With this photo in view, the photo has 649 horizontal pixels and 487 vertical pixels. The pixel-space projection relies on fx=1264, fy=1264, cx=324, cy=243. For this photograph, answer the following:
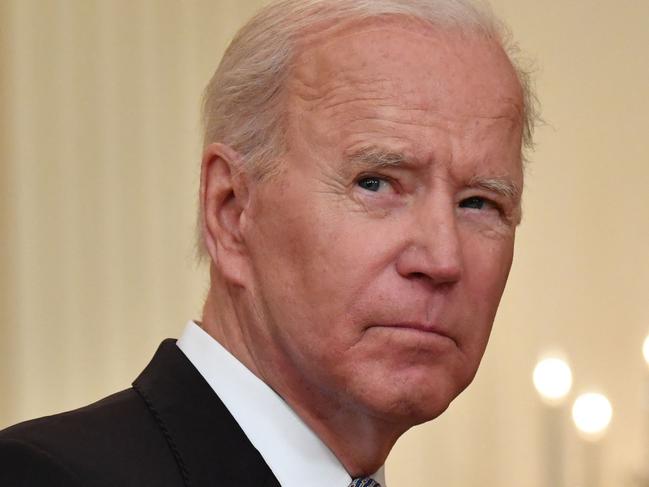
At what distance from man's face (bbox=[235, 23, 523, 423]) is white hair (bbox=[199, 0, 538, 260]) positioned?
1.2 inches

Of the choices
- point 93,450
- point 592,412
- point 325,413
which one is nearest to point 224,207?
point 325,413

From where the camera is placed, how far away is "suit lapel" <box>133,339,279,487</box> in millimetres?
1702

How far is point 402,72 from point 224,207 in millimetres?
346

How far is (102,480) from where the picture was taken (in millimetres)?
1604

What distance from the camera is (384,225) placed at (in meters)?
1.75

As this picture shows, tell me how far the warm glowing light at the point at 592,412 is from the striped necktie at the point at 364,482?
193 cm

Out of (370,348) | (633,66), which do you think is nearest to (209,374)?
(370,348)

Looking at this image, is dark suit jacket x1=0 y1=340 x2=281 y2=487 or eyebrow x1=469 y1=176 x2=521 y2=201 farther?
eyebrow x1=469 y1=176 x2=521 y2=201

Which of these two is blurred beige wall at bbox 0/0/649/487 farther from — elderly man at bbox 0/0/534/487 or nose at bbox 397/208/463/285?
nose at bbox 397/208/463/285

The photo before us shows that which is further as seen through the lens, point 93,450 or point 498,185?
point 498,185

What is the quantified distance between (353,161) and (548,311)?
2122 millimetres

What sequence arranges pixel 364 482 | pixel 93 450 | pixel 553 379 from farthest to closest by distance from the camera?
pixel 553 379
pixel 364 482
pixel 93 450

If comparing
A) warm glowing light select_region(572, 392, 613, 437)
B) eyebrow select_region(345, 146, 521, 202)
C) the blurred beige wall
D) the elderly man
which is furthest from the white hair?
warm glowing light select_region(572, 392, 613, 437)

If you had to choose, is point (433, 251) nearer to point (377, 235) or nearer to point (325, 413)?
point (377, 235)
